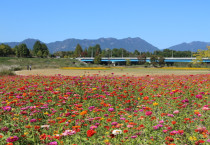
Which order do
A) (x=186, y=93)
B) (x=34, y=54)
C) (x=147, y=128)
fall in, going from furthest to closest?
(x=34, y=54), (x=186, y=93), (x=147, y=128)

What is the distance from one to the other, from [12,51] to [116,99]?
161344 millimetres

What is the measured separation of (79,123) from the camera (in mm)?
4730

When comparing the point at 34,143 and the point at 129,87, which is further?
the point at 129,87

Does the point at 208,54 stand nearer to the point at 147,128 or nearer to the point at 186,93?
the point at 186,93

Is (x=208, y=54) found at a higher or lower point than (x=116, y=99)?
higher

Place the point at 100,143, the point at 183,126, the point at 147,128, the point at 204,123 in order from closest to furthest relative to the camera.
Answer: the point at 100,143, the point at 147,128, the point at 183,126, the point at 204,123

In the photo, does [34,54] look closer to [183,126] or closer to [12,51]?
[12,51]

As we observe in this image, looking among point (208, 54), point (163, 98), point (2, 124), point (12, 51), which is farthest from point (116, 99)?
point (12, 51)

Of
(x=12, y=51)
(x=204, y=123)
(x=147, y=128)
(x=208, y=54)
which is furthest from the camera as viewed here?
(x=12, y=51)

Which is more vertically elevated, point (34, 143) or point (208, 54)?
point (208, 54)

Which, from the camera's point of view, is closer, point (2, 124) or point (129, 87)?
point (2, 124)

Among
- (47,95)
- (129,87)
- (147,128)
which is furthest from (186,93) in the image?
(47,95)

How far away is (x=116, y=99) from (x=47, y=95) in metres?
2.51

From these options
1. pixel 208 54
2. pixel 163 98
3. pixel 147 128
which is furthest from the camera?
pixel 208 54
